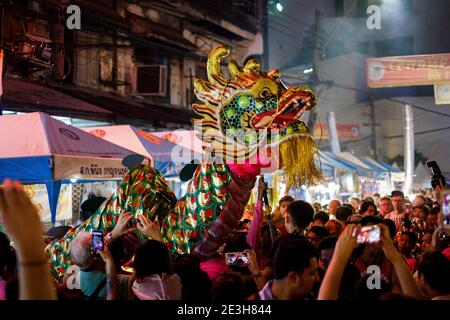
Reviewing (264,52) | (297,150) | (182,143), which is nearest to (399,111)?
(264,52)

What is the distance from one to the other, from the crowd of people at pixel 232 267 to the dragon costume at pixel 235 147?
0.98ft

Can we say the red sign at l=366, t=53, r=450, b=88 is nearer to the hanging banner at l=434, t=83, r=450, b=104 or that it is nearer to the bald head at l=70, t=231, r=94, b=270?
the hanging banner at l=434, t=83, r=450, b=104

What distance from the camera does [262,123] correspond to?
4.46 m

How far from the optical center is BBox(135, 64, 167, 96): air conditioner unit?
61.0 feet

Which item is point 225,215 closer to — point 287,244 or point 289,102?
point 289,102

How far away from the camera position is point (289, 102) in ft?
14.6

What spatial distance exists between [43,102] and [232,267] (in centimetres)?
883

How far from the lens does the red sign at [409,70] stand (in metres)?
17.6

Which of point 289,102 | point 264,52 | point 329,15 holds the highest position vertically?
point 329,15

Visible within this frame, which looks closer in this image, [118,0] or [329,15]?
[118,0]

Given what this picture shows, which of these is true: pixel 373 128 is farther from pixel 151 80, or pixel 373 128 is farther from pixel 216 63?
pixel 216 63

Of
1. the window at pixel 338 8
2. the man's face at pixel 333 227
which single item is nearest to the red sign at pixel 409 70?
the window at pixel 338 8

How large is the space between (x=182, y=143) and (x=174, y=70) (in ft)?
31.9

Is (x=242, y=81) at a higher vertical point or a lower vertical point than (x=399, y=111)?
lower
